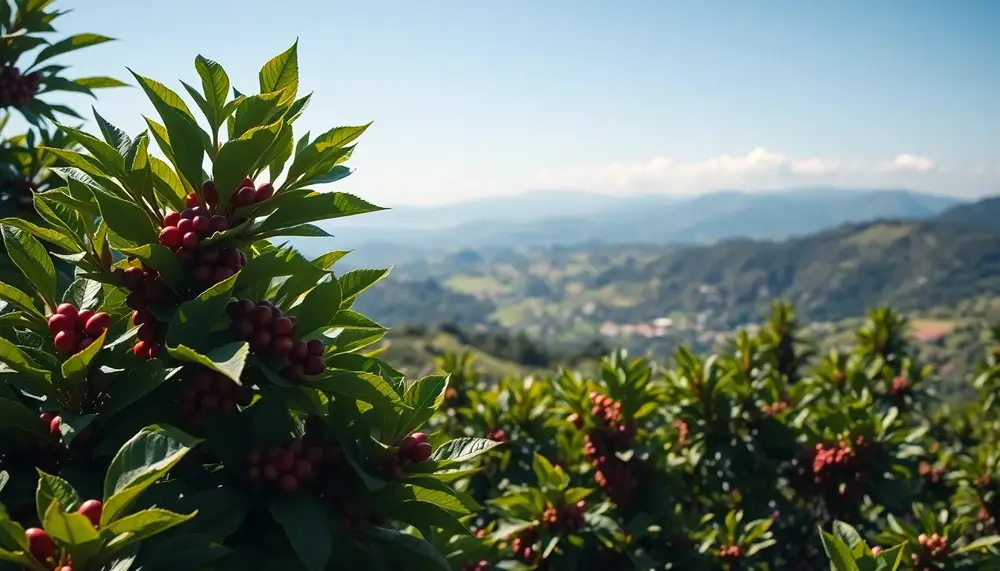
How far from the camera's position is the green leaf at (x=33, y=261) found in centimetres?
231

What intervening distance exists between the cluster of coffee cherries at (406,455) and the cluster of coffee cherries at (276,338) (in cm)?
42

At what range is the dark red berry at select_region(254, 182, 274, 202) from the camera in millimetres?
2352

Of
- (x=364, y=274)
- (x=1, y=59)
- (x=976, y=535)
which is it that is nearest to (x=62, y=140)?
(x=1, y=59)

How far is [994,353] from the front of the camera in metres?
10.8

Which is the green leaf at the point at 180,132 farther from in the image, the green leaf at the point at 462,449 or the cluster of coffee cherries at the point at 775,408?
the cluster of coffee cherries at the point at 775,408

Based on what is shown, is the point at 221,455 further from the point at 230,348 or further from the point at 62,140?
the point at 62,140

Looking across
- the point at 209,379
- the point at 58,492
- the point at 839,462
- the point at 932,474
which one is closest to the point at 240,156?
the point at 209,379

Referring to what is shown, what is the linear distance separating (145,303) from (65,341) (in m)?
0.26

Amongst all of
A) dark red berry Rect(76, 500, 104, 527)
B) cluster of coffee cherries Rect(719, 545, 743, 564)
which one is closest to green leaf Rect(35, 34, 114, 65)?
dark red berry Rect(76, 500, 104, 527)

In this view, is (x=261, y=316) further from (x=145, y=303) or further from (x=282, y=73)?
(x=282, y=73)

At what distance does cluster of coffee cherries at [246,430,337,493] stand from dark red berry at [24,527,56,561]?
0.58 m

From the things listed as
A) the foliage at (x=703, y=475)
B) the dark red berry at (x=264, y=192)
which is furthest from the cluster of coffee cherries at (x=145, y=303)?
the foliage at (x=703, y=475)

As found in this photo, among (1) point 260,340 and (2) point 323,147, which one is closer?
(1) point 260,340

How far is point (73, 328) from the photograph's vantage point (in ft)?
7.32
